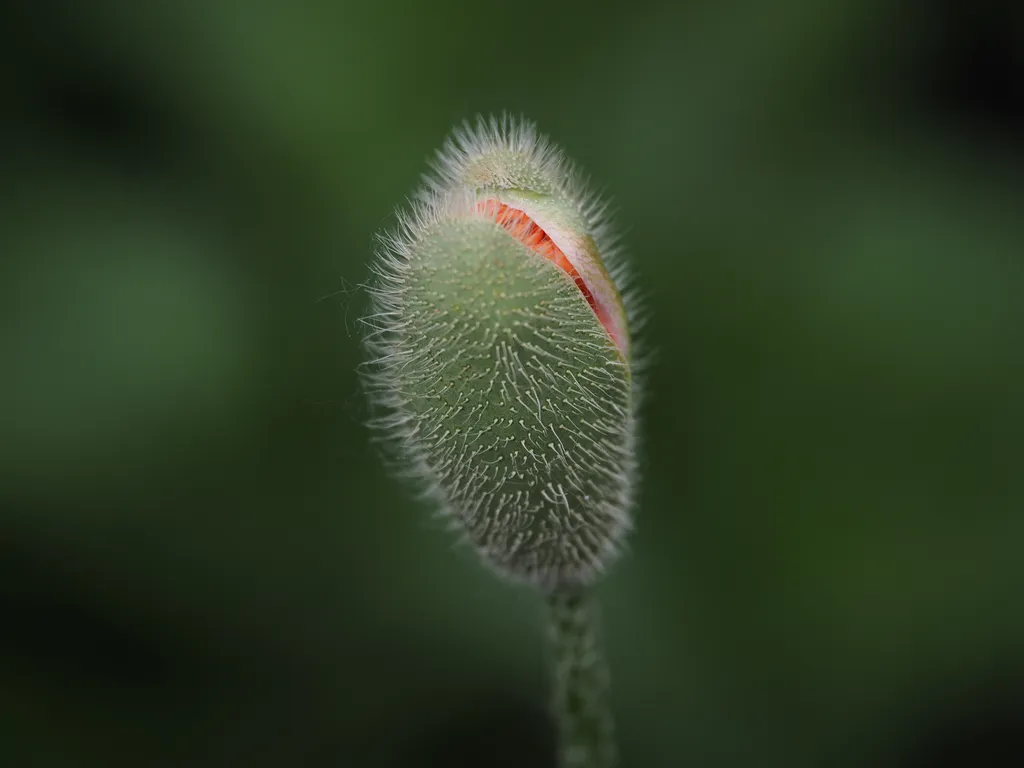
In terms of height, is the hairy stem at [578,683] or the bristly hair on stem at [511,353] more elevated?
the bristly hair on stem at [511,353]

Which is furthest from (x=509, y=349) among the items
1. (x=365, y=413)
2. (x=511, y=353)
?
(x=365, y=413)

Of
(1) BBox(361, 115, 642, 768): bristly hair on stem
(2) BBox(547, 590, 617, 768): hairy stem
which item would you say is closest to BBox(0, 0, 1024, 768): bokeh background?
(2) BBox(547, 590, 617, 768): hairy stem

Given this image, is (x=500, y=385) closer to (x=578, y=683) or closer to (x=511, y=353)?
(x=511, y=353)

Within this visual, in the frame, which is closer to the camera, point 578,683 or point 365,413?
point 578,683

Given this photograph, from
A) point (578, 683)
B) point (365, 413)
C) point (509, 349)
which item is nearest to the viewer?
point (509, 349)

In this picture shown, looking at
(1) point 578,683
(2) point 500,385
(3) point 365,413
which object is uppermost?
(3) point 365,413

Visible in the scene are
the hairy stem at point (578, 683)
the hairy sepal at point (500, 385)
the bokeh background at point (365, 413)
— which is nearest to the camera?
the hairy sepal at point (500, 385)

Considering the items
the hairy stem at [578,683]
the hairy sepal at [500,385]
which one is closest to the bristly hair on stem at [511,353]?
the hairy sepal at [500,385]

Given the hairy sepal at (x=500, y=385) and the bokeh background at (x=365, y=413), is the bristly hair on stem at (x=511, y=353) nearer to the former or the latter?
the hairy sepal at (x=500, y=385)
